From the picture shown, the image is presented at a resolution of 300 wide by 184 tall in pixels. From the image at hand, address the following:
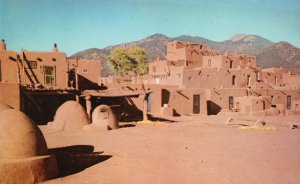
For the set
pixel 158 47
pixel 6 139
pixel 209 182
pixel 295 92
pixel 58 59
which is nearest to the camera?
pixel 6 139

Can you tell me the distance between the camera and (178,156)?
11.6m

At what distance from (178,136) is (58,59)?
12.7 m

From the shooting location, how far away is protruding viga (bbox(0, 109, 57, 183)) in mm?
6902

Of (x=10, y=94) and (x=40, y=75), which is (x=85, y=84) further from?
(x=10, y=94)

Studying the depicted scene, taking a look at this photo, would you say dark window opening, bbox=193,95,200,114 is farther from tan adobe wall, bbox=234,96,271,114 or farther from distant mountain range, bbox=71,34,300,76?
distant mountain range, bbox=71,34,300,76

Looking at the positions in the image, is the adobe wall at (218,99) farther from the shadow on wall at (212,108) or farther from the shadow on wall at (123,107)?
the shadow on wall at (123,107)

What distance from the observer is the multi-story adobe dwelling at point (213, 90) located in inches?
1167

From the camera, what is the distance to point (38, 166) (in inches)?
291

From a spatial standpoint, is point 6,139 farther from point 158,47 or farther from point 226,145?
point 158,47

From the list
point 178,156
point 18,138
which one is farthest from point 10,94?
point 178,156

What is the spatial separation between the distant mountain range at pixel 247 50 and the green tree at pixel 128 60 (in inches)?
281

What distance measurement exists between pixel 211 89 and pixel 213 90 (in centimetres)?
35

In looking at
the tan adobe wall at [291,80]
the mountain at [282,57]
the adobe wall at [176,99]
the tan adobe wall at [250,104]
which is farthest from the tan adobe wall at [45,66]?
the mountain at [282,57]

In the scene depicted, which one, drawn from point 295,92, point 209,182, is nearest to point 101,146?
point 209,182
